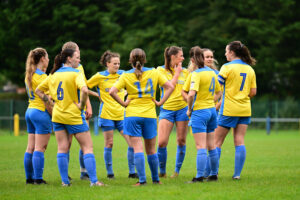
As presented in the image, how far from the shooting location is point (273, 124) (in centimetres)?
3077

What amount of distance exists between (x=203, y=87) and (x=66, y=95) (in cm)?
223

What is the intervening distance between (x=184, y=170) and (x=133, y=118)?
3.24 metres

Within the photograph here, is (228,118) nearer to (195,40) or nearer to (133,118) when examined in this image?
(133,118)

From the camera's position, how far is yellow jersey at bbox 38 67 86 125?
24.9ft

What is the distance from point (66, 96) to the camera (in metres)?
7.61

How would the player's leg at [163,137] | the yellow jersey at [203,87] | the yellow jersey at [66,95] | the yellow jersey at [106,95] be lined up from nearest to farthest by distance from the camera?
the yellow jersey at [66,95] → the yellow jersey at [203,87] → the player's leg at [163,137] → the yellow jersey at [106,95]

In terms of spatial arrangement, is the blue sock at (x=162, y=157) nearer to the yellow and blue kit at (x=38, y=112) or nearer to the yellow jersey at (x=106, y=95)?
the yellow jersey at (x=106, y=95)

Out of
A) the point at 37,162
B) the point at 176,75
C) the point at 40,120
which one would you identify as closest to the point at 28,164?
the point at 37,162

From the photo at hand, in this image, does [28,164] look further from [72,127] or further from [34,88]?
[72,127]

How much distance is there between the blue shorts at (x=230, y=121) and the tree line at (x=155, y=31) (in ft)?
80.6

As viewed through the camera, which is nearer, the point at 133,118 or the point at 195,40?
the point at 133,118

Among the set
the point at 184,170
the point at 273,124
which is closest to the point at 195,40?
the point at 273,124

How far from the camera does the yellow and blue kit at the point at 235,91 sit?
8.59 meters

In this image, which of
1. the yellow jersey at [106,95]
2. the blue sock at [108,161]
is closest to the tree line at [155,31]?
the yellow jersey at [106,95]
